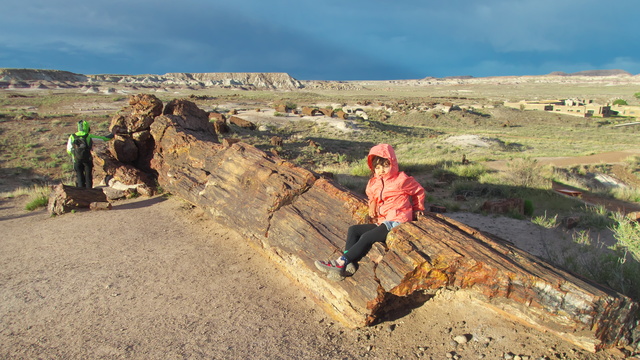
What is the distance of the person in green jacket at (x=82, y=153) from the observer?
9531 mm

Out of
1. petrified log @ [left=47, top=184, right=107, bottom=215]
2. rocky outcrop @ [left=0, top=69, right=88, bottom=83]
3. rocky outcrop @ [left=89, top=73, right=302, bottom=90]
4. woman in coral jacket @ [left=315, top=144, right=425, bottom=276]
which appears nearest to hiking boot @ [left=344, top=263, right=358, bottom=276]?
woman in coral jacket @ [left=315, top=144, right=425, bottom=276]

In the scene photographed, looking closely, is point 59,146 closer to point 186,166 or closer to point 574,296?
point 186,166

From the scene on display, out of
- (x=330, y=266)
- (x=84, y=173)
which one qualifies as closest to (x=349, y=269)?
(x=330, y=266)

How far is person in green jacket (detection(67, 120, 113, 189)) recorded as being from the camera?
9.53 metres

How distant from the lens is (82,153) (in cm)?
957

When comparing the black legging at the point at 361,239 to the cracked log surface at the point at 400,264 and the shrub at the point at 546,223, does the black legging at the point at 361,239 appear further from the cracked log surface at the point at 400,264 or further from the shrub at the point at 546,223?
the shrub at the point at 546,223

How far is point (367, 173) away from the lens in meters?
12.9

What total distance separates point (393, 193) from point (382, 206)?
250 mm

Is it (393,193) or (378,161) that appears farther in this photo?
(378,161)

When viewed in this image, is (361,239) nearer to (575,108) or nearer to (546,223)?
(546,223)

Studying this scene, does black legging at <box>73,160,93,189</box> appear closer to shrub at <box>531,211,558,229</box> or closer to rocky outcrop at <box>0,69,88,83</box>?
shrub at <box>531,211,558,229</box>

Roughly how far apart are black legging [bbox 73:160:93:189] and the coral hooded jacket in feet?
28.5

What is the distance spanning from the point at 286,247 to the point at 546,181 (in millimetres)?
10038

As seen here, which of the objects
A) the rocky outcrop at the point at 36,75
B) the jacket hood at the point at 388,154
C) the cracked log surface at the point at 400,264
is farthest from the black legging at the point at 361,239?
the rocky outcrop at the point at 36,75
